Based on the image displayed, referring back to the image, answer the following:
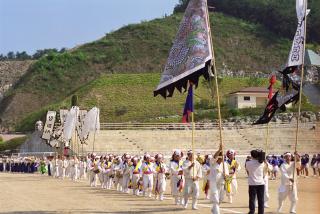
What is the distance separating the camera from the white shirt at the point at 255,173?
1689cm

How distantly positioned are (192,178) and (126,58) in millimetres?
99499

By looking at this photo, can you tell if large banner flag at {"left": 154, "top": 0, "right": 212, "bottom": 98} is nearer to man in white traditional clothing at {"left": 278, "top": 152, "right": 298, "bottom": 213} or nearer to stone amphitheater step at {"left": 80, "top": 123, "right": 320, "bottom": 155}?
man in white traditional clothing at {"left": 278, "top": 152, "right": 298, "bottom": 213}

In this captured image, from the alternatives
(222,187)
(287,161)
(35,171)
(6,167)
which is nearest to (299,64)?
(287,161)

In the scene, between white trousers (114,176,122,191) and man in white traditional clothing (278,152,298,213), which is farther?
white trousers (114,176,122,191)

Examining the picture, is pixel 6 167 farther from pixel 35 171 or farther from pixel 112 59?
pixel 112 59

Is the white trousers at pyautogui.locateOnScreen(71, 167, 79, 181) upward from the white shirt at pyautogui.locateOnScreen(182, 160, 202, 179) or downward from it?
downward

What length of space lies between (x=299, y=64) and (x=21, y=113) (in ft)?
317

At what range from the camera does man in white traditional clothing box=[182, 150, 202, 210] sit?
1991cm

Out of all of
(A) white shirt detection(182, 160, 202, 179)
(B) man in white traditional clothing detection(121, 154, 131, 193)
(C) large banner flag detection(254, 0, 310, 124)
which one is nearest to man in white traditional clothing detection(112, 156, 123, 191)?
(B) man in white traditional clothing detection(121, 154, 131, 193)

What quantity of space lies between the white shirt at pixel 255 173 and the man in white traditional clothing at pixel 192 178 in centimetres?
291

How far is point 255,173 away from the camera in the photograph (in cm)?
1691

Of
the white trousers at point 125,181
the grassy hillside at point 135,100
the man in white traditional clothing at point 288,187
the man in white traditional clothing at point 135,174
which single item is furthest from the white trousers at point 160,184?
the grassy hillside at point 135,100

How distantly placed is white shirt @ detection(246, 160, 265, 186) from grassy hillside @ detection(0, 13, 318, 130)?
3666 inches

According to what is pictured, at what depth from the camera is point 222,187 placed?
21250 millimetres
